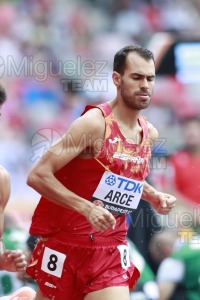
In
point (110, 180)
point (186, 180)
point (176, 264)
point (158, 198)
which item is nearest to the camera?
point (110, 180)

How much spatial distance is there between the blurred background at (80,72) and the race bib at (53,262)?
192 centimetres

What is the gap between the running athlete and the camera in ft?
15.8

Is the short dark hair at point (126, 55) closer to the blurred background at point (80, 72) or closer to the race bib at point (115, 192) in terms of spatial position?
the race bib at point (115, 192)

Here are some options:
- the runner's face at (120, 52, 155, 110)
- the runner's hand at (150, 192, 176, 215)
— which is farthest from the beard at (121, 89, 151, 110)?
the runner's hand at (150, 192, 176, 215)

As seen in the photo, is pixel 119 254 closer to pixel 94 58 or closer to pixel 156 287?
pixel 156 287

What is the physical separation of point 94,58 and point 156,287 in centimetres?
234

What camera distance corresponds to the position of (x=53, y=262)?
5.02 metres

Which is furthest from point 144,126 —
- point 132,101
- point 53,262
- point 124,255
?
point 53,262

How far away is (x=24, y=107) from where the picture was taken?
7578mm

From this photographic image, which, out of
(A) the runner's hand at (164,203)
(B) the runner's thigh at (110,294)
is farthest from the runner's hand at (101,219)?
(A) the runner's hand at (164,203)

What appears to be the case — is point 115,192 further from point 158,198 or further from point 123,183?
point 158,198

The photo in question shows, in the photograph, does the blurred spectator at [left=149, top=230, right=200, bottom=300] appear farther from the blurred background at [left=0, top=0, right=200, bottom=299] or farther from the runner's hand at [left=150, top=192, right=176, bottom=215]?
the runner's hand at [left=150, top=192, right=176, bottom=215]

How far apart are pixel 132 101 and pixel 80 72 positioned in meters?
2.84

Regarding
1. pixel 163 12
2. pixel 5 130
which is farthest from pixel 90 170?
pixel 163 12
